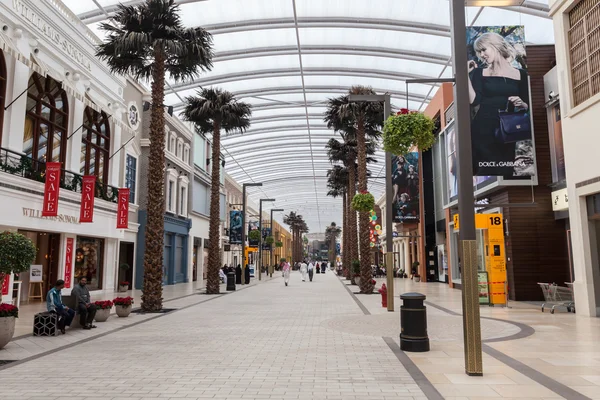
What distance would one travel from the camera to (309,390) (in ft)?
18.7

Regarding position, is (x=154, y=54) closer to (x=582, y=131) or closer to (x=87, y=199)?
(x=87, y=199)

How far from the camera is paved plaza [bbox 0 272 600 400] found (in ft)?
18.6

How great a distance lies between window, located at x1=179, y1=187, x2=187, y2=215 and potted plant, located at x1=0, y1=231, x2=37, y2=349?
24159 millimetres

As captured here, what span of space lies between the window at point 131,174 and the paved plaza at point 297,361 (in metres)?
14.4

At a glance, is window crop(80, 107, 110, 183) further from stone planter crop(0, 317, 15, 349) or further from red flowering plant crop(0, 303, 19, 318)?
stone planter crop(0, 317, 15, 349)

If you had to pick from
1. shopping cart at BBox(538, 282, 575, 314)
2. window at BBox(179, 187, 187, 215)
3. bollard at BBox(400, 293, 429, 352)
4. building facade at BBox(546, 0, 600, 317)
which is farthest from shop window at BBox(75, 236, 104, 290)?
building facade at BBox(546, 0, 600, 317)

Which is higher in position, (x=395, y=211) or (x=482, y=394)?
(x=395, y=211)

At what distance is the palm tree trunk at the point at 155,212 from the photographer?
15.1m

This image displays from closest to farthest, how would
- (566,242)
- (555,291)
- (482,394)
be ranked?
1. (482,394)
2. (555,291)
3. (566,242)

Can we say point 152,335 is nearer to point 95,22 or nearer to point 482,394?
point 482,394

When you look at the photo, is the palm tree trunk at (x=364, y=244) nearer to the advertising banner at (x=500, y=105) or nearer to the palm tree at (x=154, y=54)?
the advertising banner at (x=500, y=105)

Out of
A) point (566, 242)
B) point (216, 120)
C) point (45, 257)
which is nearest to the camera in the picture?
point (566, 242)

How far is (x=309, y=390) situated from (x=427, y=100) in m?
30.8

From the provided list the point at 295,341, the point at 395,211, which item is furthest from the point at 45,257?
the point at 395,211
